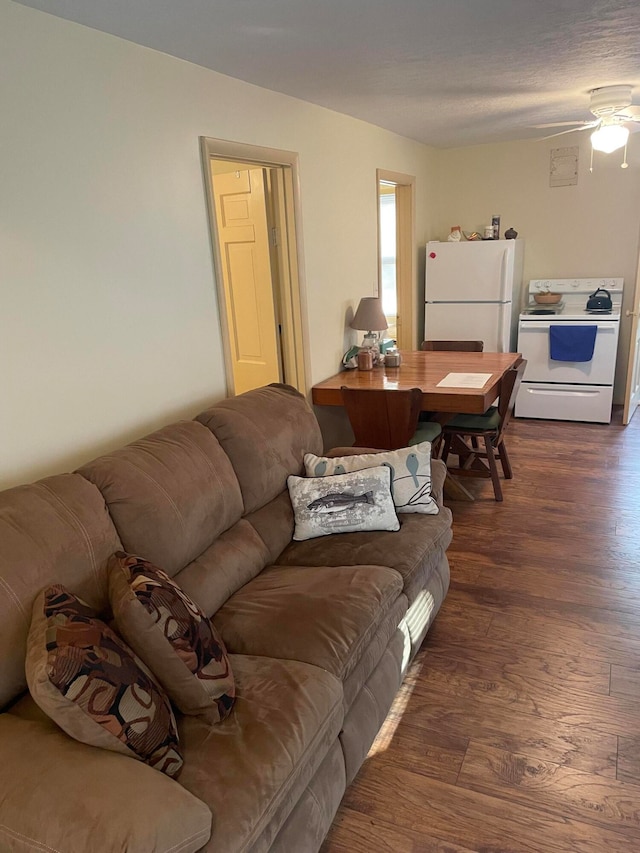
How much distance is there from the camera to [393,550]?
2273mm

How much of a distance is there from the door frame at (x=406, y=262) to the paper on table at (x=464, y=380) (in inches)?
65.9

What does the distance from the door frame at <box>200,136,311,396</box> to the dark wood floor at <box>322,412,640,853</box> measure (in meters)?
1.42

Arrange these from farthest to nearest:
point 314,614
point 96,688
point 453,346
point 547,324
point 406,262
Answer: point 406,262 < point 547,324 < point 453,346 < point 314,614 < point 96,688

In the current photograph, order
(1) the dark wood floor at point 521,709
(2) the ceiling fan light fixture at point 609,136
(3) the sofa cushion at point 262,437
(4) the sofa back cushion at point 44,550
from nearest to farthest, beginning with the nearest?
(4) the sofa back cushion at point 44,550, (1) the dark wood floor at point 521,709, (3) the sofa cushion at point 262,437, (2) the ceiling fan light fixture at point 609,136

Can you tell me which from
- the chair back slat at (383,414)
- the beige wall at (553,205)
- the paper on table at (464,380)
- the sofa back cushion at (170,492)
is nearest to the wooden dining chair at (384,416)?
the chair back slat at (383,414)

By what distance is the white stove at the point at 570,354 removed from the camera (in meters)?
4.94

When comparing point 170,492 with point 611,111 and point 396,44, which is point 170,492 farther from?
point 611,111

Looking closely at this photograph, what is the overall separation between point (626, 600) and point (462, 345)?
2329 millimetres

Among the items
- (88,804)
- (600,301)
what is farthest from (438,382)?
(88,804)

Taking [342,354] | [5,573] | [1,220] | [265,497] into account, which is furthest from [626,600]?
[1,220]

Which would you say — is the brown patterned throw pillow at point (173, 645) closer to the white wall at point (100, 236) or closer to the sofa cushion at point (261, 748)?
the sofa cushion at point (261, 748)

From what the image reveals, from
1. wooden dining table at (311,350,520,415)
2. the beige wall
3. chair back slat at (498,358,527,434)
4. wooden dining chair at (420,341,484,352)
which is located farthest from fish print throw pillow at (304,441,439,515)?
the beige wall

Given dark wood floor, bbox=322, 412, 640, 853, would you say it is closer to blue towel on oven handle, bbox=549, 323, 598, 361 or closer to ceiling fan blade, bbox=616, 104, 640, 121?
blue towel on oven handle, bbox=549, 323, 598, 361

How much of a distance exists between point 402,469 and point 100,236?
1.49 m
